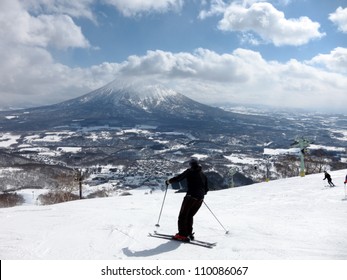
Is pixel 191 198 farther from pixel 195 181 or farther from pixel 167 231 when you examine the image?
pixel 167 231

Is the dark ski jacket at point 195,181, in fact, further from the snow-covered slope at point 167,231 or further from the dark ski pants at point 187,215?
the snow-covered slope at point 167,231

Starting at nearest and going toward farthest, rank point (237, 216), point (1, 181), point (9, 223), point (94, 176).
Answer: point (9, 223) < point (237, 216) < point (1, 181) < point (94, 176)

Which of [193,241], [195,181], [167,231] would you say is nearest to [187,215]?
[193,241]

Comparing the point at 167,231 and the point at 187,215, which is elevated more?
the point at 187,215

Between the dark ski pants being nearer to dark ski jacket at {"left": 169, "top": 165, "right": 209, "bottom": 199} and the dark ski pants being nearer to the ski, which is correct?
dark ski jacket at {"left": 169, "top": 165, "right": 209, "bottom": 199}

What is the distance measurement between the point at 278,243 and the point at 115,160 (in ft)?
552

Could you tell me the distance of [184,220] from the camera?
296 inches

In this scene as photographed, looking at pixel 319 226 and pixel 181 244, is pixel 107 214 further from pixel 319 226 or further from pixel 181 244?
pixel 319 226

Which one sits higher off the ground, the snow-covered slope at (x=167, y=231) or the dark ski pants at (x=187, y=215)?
the dark ski pants at (x=187, y=215)

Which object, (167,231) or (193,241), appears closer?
(193,241)

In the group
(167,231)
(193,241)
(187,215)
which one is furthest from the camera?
(167,231)

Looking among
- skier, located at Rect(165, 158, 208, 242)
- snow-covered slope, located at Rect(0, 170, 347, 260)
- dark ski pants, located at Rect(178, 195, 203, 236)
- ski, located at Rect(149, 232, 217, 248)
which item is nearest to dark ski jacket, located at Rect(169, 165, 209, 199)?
skier, located at Rect(165, 158, 208, 242)

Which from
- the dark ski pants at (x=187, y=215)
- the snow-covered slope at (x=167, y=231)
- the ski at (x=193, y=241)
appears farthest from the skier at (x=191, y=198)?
the snow-covered slope at (x=167, y=231)

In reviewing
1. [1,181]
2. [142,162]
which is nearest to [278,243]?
[1,181]
